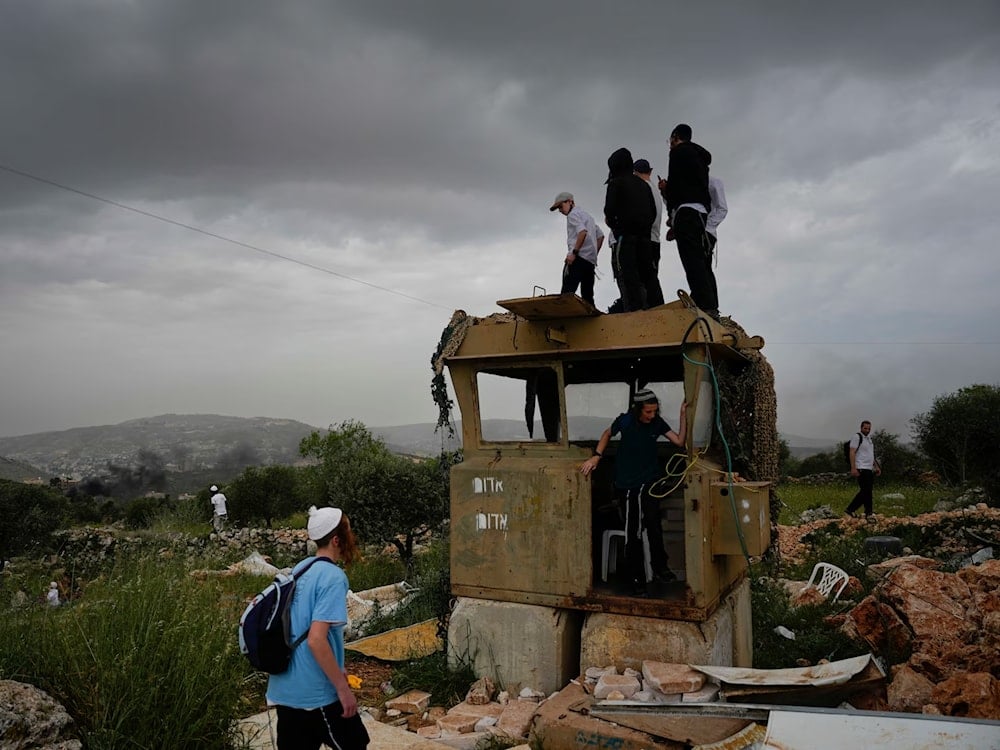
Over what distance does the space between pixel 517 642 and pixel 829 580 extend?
16.6 feet

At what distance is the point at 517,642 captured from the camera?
623 cm

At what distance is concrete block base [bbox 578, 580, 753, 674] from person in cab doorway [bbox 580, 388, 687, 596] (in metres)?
0.31

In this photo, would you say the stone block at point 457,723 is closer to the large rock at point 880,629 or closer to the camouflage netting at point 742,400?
the camouflage netting at point 742,400

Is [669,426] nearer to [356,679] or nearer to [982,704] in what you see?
[982,704]

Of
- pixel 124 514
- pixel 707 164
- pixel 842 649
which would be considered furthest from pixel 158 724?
pixel 124 514

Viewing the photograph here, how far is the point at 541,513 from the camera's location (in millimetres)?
6199

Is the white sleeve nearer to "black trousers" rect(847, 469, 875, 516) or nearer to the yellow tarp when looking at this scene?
the yellow tarp

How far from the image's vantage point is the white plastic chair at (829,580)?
8.82m

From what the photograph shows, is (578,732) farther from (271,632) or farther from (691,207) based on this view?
(691,207)

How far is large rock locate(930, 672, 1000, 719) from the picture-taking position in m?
4.35

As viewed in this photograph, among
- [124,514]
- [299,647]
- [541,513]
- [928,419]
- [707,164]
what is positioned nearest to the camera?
[299,647]

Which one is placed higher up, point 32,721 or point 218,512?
point 32,721

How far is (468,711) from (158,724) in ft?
7.73

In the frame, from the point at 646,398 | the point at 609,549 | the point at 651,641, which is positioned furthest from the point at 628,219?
the point at 651,641
